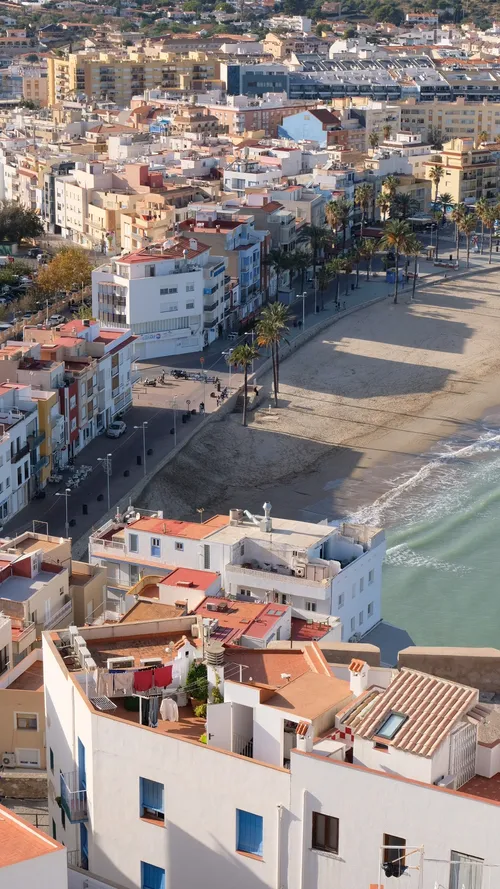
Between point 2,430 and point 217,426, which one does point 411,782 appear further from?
point 217,426

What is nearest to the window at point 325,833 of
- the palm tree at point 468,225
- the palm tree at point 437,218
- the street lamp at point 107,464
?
the street lamp at point 107,464

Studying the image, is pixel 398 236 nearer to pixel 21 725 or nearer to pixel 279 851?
pixel 21 725

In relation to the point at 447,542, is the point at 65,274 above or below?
above

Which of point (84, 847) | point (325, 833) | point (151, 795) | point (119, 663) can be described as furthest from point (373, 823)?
point (119, 663)

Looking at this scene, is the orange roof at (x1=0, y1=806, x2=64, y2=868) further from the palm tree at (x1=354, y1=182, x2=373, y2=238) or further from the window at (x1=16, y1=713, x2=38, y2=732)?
the palm tree at (x1=354, y1=182, x2=373, y2=238)

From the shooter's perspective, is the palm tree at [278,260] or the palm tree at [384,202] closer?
the palm tree at [278,260]

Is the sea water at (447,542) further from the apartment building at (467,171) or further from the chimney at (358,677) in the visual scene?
the apartment building at (467,171)

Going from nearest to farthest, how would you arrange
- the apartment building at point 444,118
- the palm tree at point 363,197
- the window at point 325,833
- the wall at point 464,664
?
the window at point 325,833 → the wall at point 464,664 → the palm tree at point 363,197 → the apartment building at point 444,118
